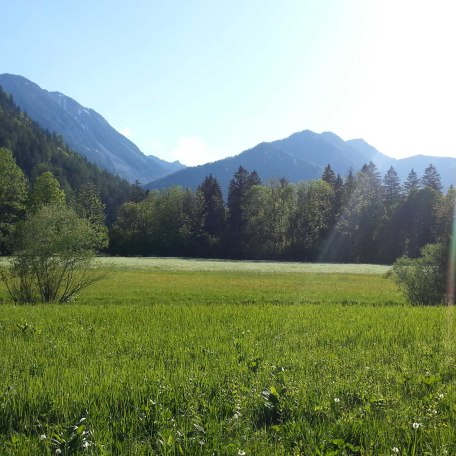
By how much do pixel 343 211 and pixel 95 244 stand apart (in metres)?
82.9

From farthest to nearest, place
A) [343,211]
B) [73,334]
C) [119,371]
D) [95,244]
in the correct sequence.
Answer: [343,211] → [95,244] → [73,334] → [119,371]

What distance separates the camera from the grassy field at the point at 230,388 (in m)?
4.88

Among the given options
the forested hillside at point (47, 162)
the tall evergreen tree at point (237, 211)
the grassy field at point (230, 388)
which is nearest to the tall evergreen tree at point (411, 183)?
the tall evergreen tree at point (237, 211)

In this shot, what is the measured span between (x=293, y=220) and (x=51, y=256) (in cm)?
8184

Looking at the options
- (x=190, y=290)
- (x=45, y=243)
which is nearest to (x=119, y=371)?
(x=45, y=243)

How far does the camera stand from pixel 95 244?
28828 mm

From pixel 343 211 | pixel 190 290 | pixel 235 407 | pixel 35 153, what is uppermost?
pixel 35 153

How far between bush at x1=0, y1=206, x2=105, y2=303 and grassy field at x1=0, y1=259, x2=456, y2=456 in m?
14.6

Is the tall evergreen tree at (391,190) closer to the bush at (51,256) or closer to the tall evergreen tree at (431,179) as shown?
the tall evergreen tree at (431,179)

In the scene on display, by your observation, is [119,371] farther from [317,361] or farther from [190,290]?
[190,290]

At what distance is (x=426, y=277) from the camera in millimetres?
27703

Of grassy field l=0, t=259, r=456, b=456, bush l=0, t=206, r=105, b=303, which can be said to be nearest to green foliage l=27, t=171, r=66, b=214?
bush l=0, t=206, r=105, b=303

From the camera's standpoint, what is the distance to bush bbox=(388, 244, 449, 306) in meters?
27.5

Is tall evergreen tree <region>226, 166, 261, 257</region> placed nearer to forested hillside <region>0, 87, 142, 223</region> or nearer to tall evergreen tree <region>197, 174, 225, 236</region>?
tall evergreen tree <region>197, 174, 225, 236</region>
